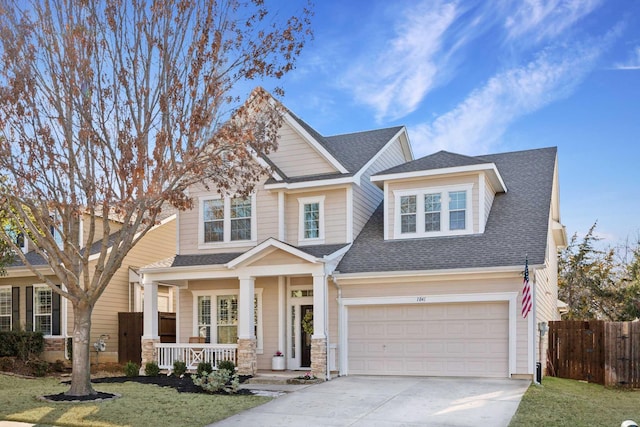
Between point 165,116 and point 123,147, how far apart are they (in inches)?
46.5

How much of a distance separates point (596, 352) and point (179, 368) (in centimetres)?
1144

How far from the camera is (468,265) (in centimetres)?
1645

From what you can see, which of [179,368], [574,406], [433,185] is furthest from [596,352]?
[179,368]

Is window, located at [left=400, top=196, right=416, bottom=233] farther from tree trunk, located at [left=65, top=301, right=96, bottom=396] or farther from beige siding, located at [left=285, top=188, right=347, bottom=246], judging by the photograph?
tree trunk, located at [left=65, top=301, right=96, bottom=396]

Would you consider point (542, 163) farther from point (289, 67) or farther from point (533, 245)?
point (289, 67)

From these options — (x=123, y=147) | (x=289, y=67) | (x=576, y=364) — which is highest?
(x=289, y=67)

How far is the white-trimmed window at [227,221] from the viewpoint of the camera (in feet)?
66.2

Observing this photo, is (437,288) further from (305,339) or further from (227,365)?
(227,365)

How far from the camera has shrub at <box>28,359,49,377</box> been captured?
63.7ft

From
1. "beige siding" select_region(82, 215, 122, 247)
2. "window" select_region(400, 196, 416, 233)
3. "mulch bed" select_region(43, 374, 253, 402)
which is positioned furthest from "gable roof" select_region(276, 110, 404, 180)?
"beige siding" select_region(82, 215, 122, 247)

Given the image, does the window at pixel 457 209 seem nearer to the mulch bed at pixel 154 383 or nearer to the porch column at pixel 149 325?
the mulch bed at pixel 154 383

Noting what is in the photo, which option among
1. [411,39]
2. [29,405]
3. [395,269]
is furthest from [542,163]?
[29,405]

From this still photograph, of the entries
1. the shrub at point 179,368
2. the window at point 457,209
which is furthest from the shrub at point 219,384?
the window at point 457,209

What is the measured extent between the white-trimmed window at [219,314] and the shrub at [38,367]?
4.62 m
